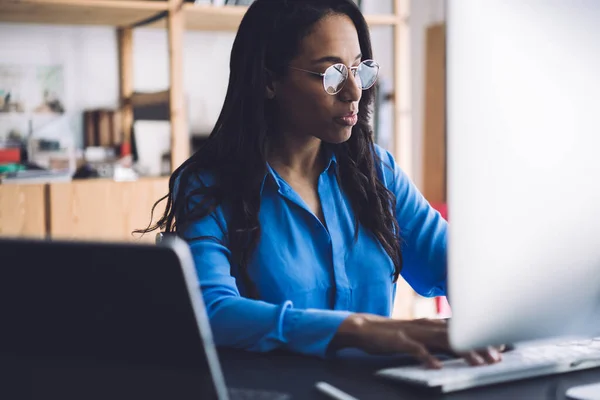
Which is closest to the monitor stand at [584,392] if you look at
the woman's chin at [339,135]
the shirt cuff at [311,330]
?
the shirt cuff at [311,330]

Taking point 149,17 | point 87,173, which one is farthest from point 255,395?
point 149,17

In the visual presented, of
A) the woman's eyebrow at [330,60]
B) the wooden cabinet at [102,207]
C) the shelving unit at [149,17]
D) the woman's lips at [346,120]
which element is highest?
the shelving unit at [149,17]

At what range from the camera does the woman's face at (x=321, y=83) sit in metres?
1.52

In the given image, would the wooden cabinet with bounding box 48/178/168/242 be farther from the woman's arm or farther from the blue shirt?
the woman's arm

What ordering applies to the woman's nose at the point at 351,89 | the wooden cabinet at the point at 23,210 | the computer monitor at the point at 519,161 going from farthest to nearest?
1. the wooden cabinet at the point at 23,210
2. the woman's nose at the point at 351,89
3. the computer monitor at the point at 519,161

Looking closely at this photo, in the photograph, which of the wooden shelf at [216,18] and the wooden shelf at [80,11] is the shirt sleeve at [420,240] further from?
the wooden shelf at [80,11]

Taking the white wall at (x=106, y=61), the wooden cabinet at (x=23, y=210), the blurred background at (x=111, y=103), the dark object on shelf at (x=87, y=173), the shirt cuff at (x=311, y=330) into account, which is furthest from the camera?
the white wall at (x=106, y=61)

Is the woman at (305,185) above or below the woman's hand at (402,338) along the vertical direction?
above

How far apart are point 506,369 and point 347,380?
20 centimetres

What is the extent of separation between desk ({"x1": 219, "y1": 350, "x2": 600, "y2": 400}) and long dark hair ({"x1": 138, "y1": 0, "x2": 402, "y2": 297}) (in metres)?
0.45

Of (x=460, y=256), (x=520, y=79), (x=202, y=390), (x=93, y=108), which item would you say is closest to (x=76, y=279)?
(x=202, y=390)

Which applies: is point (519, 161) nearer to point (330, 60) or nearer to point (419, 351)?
point (419, 351)

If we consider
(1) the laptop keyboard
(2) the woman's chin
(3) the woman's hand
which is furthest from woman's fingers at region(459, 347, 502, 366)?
(2) the woman's chin

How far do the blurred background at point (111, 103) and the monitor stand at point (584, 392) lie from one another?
2065mm
